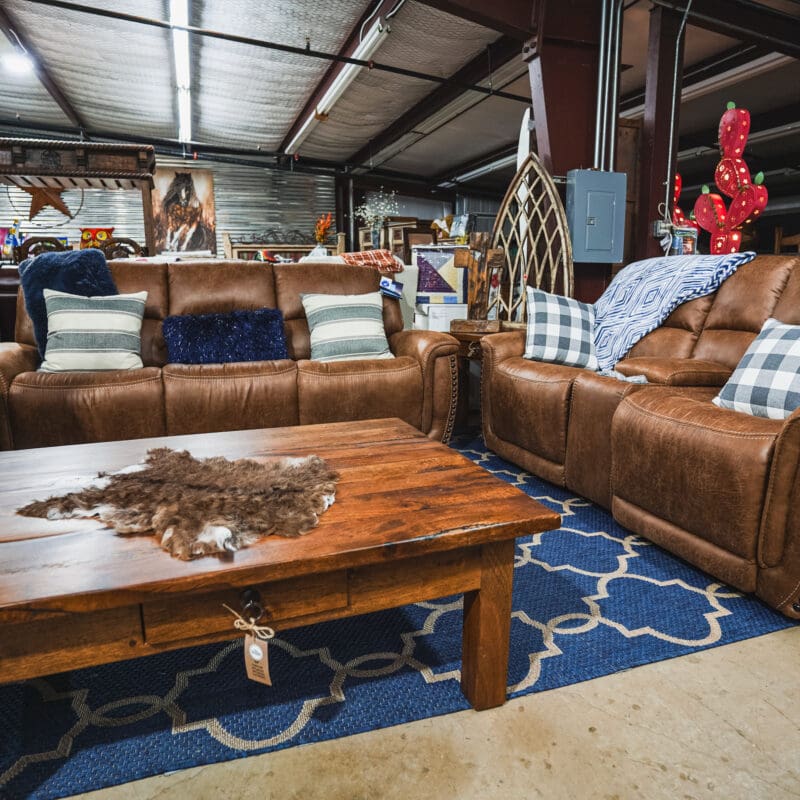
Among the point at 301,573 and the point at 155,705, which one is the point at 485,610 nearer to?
the point at 301,573

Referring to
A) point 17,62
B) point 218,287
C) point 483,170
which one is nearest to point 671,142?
point 218,287

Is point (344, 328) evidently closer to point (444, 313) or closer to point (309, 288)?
point (309, 288)

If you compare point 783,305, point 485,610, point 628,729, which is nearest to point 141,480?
point 485,610

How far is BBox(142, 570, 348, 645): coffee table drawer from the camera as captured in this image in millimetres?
943

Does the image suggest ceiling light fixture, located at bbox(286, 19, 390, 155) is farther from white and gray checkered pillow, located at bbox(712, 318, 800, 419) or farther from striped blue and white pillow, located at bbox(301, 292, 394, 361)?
white and gray checkered pillow, located at bbox(712, 318, 800, 419)

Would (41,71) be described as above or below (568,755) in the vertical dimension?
above

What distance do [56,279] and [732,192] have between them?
4.92 meters

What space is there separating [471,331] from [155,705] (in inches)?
97.5

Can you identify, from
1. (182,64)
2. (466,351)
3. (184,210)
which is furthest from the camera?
(184,210)

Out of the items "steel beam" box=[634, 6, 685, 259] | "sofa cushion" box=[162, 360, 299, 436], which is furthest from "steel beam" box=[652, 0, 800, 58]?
"sofa cushion" box=[162, 360, 299, 436]

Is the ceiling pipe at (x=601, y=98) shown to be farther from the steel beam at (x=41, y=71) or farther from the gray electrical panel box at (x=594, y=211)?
the steel beam at (x=41, y=71)

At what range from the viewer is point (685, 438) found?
1.66 meters

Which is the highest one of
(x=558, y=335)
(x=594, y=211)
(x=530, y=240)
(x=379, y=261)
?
(x=594, y=211)

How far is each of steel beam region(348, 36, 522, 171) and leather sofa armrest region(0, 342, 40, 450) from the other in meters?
4.59
